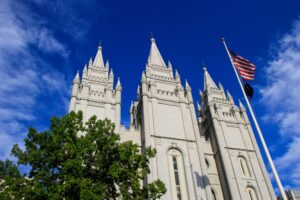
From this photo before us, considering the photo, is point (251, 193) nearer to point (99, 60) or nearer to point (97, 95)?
point (97, 95)

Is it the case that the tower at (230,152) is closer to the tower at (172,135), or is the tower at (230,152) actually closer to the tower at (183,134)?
the tower at (183,134)

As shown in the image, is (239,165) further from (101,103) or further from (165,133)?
(101,103)

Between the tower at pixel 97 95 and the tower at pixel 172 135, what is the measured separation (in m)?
3.48

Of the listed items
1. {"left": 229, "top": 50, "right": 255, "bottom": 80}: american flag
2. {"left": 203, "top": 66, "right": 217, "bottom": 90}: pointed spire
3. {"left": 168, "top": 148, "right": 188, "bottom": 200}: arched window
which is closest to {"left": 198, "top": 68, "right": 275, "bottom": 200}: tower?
{"left": 203, "top": 66, "right": 217, "bottom": 90}: pointed spire

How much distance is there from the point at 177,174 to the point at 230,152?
8.82 meters

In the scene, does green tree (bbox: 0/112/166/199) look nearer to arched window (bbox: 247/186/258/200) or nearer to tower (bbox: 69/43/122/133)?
tower (bbox: 69/43/122/133)

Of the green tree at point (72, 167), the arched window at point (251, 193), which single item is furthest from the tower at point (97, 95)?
the arched window at point (251, 193)

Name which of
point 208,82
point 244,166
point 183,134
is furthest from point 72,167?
point 208,82

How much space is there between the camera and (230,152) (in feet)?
110

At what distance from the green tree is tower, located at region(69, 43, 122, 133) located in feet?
44.1

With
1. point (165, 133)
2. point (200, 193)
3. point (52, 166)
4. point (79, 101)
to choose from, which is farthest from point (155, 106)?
point (52, 166)

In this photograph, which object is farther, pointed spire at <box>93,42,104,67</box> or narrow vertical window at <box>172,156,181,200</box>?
pointed spire at <box>93,42,104,67</box>

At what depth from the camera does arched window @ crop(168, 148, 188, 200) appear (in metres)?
26.9

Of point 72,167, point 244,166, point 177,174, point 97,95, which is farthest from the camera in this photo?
point 97,95
